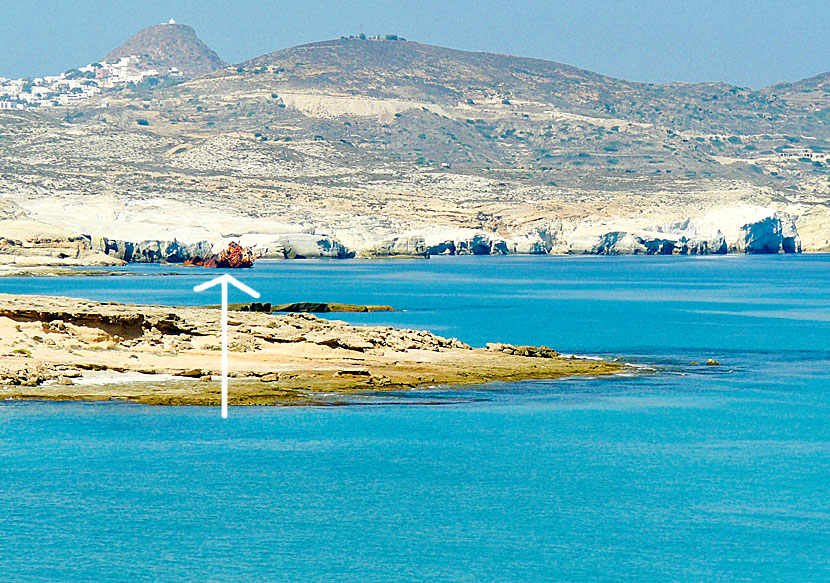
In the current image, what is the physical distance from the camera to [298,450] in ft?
96.5

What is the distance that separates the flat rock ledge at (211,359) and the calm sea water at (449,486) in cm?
186

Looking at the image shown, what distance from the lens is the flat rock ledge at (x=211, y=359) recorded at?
36.2 meters

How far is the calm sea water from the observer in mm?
21031

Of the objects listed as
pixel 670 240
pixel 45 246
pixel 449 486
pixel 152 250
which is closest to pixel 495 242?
pixel 670 240

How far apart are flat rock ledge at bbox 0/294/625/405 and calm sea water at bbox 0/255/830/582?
186cm

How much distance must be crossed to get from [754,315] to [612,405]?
41.2m

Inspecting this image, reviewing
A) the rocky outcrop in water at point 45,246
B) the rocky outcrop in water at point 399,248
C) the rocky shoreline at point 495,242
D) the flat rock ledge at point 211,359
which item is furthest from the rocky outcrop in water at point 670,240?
the flat rock ledge at point 211,359

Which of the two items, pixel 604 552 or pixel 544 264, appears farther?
pixel 544 264

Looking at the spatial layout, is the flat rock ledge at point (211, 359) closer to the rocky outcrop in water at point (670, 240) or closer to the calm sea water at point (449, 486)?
the calm sea water at point (449, 486)

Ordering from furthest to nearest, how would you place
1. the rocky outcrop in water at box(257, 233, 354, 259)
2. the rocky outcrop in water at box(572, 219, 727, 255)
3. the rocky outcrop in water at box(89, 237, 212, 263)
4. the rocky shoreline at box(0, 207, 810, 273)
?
the rocky outcrop in water at box(572, 219, 727, 255)
the rocky outcrop in water at box(257, 233, 354, 259)
the rocky shoreline at box(0, 207, 810, 273)
the rocky outcrop in water at box(89, 237, 212, 263)

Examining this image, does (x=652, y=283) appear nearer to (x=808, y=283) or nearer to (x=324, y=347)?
(x=808, y=283)

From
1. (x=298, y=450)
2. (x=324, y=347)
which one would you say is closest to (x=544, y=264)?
(x=324, y=347)

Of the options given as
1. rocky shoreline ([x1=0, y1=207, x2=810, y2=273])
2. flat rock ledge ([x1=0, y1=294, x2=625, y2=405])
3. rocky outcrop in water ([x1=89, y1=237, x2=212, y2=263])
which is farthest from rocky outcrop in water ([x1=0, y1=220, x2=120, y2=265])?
flat rock ledge ([x1=0, y1=294, x2=625, y2=405])

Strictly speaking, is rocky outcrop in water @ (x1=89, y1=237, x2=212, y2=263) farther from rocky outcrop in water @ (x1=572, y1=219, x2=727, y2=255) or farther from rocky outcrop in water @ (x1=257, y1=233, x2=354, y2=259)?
rocky outcrop in water @ (x1=572, y1=219, x2=727, y2=255)
